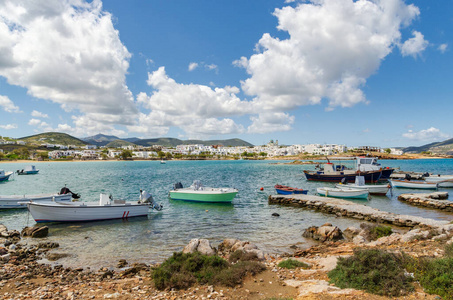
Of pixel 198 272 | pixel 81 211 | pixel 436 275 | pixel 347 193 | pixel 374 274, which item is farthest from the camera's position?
pixel 347 193

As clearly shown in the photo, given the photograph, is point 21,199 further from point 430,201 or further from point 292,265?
point 430,201

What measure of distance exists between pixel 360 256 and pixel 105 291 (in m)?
8.36

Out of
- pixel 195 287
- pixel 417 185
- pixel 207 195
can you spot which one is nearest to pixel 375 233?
pixel 195 287

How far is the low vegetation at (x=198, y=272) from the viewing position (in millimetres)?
8289

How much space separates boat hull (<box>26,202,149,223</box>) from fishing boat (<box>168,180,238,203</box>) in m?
9.12

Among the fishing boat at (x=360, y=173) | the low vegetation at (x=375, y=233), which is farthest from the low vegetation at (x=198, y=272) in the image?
the fishing boat at (x=360, y=173)

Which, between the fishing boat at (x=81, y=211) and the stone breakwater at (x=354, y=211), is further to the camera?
the fishing boat at (x=81, y=211)

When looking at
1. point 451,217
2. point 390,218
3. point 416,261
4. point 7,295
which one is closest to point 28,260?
point 7,295

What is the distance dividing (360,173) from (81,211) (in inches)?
1810

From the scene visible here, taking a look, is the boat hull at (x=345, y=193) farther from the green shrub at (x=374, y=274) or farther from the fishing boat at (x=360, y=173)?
the green shrub at (x=374, y=274)

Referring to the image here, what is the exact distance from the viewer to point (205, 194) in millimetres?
28844

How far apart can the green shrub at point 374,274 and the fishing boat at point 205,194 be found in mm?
20659

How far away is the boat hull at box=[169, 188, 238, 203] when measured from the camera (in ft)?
93.4

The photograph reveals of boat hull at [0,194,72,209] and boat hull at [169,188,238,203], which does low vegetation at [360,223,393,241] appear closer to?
boat hull at [169,188,238,203]
